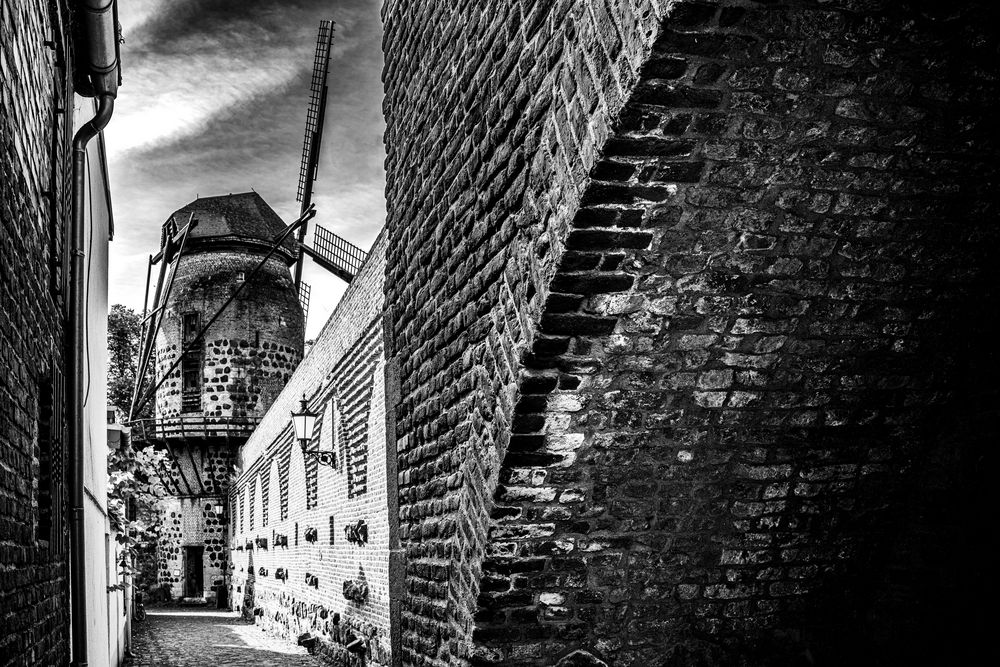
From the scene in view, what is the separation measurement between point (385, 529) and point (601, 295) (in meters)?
5.17

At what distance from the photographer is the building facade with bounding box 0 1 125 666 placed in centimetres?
317

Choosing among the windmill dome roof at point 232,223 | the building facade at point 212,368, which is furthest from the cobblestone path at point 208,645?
the windmill dome roof at point 232,223

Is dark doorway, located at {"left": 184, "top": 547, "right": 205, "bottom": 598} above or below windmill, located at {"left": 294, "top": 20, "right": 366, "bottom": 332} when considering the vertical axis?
below

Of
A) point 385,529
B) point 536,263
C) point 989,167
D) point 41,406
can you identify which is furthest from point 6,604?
point 385,529

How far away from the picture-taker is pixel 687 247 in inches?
112

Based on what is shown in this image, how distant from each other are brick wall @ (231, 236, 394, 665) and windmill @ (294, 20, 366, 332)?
8.39 m

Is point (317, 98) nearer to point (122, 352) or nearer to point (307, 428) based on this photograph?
point (122, 352)

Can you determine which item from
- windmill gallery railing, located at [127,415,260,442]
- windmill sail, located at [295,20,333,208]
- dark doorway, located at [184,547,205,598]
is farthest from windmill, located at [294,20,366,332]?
dark doorway, located at [184,547,205,598]

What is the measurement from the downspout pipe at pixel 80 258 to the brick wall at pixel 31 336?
0.64 ft

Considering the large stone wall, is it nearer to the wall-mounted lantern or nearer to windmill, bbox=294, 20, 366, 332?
windmill, bbox=294, 20, 366, 332

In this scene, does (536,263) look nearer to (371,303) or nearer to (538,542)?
(538,542)

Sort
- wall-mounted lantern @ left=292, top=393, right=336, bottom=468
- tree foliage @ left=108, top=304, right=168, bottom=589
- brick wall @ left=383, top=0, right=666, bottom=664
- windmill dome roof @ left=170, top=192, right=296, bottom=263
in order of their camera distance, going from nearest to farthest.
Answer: brick wall @ left=383, top=0, right=666, bottom=664
wall-mounted lantern @ left=292, top=393, right=336, bottom=468
tree foliage @ left=108, top=304, right=168, bottom=589
windmill dome roof @ left=170, top=192, right=296, bottom=263

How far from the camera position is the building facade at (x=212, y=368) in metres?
23.5

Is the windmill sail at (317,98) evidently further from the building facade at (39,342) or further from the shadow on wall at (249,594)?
the building facade at (39,342)
